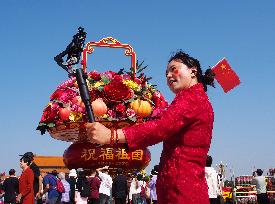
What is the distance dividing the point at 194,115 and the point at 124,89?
2886 mm

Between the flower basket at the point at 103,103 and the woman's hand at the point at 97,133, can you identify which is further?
the flower basket at the point at 103,103

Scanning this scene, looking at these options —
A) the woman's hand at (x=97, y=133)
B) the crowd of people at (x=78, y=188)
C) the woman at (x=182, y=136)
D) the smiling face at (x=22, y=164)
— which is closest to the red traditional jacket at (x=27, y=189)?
the smiling face at (x=22, y=164)

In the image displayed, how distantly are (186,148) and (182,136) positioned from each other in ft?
0.23

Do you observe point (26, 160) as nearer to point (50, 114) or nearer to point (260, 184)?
point (50, 114)

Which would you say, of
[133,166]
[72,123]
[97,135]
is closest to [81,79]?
[97,135]

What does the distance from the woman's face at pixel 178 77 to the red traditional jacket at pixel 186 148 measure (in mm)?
54

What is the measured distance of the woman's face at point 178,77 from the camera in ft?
9.02

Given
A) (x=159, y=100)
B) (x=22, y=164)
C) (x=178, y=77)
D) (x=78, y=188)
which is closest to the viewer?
(x=178, y=77)

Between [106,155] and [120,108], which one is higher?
[120,108]

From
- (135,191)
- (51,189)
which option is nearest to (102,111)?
(51,189)

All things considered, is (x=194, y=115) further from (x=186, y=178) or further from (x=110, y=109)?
(x=110, y=109)

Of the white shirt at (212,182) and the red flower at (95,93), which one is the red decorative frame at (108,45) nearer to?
the red flower at (95,93)

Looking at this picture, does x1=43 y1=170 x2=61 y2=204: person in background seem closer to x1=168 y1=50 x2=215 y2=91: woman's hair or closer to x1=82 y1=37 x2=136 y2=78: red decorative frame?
x1=82 y1=37 x2=136 y2=78: red decorative frame

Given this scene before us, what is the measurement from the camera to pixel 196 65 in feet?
9.29
